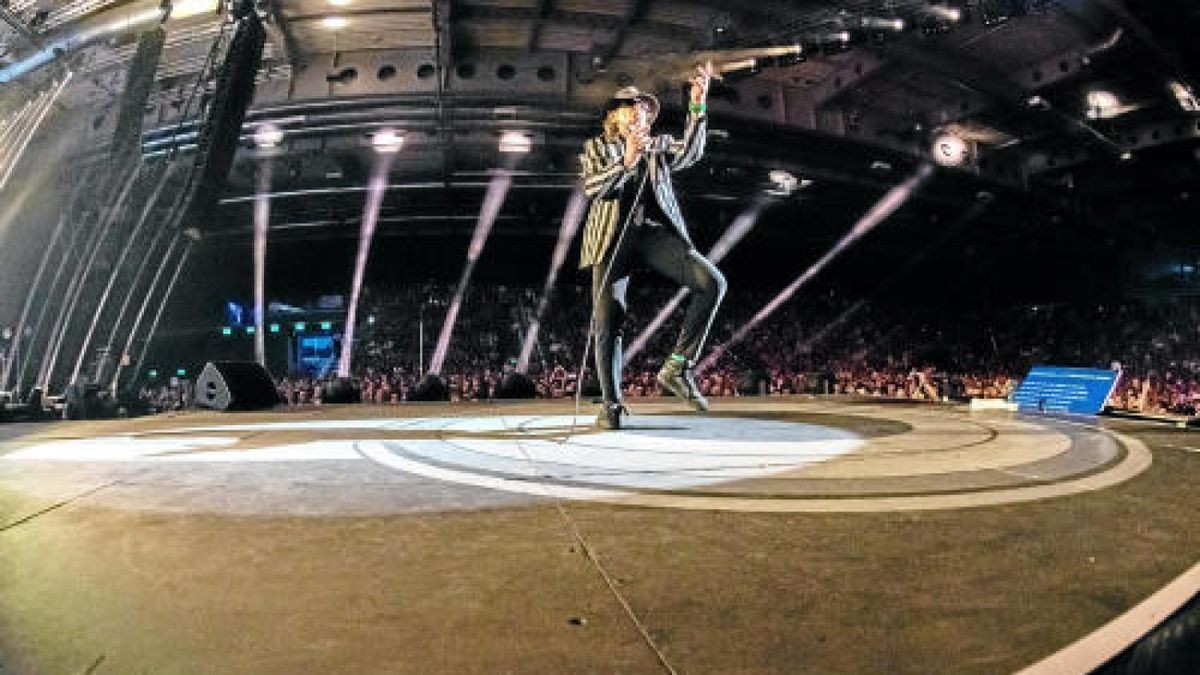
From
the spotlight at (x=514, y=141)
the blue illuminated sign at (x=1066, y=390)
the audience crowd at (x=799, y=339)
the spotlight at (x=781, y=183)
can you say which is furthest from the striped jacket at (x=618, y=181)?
the spotlight at (x=781, y=183)

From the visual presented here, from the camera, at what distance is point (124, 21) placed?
9.10 meters

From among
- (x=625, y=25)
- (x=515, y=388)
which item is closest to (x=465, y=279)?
(x=515, y=388)

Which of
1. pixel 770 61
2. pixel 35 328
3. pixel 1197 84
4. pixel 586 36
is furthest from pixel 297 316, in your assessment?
pixel 1197 84

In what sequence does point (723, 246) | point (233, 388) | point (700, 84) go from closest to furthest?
point (700, 84) < point (233, 388) < point (723, 246)

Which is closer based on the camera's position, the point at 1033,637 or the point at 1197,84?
the point at 1033,637

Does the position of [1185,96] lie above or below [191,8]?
below

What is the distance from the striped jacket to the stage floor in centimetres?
165

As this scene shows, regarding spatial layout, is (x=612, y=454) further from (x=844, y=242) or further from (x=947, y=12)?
(x=844, y=242)

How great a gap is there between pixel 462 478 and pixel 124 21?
1019 centimetres

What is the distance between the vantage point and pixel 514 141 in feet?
36.6

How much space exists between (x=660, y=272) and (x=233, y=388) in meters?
5.21

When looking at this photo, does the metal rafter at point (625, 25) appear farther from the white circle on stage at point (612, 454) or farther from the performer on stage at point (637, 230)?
the white circle on stage at point (612, 454)

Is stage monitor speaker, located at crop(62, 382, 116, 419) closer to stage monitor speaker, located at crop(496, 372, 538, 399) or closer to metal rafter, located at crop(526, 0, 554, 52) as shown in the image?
stage monitor speaker, located at crop(496, 372, 538, 399)

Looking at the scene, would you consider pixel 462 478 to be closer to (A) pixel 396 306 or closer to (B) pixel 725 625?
(B) pixel 725 625
